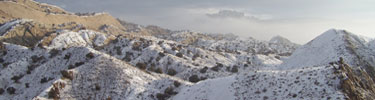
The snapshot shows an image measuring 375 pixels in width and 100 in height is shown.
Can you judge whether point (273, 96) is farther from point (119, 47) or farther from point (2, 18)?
point (2, 18)

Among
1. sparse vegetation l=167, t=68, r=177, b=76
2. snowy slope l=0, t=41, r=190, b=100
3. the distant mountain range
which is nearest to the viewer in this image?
the distant mountain range

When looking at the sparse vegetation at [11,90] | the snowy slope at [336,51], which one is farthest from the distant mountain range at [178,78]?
the sparse vegetation at [11,90]

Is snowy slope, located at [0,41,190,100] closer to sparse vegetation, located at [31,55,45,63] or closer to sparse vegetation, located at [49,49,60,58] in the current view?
sparse vegetation, located at [31,55,45,63]

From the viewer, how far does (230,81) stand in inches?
1208

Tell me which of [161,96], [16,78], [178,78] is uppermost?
[16,78]

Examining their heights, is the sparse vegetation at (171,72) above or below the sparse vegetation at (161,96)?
below

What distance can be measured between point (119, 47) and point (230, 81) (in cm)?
8663

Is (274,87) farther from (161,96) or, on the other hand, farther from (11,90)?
(11,90)

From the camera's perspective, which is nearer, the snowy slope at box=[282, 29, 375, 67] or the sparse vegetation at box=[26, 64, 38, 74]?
the sparse vegetation at box=[26, 64, 38, 74]

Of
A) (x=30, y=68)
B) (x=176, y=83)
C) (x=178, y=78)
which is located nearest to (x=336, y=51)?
(x=178, y=78)

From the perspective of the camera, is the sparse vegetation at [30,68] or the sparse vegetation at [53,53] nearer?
the sparse vegetation at [30,68]

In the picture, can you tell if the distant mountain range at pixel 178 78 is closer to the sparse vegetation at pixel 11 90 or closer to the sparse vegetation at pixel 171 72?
the sparse vegetation at pixel 11 90

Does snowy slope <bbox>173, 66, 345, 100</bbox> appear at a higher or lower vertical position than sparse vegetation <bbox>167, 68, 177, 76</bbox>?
higher

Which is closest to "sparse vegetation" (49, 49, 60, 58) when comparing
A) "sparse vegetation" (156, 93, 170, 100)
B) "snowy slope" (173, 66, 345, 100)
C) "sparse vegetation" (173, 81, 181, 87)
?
"sparse vegetation" (156, 93, 170, 100)
